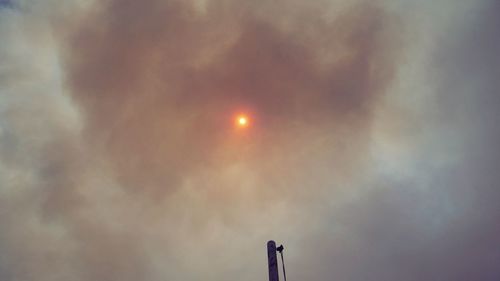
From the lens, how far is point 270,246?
1474 cm

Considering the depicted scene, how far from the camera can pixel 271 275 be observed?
44.8 feet

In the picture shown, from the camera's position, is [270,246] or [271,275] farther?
[270,246]

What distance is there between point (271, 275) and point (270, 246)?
1.38 meters

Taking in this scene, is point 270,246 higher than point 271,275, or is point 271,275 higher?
point 270,246
